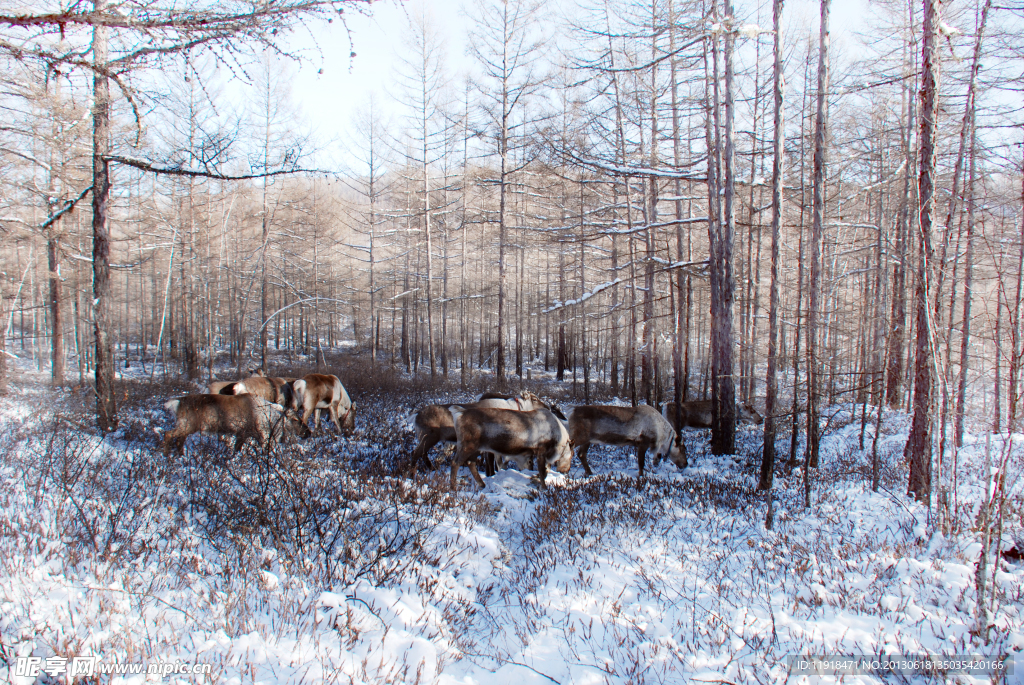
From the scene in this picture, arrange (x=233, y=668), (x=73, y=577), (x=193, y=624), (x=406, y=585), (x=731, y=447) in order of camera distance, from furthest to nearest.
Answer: (x=731, y=447), (x=406, y=585), (x=73, y=577), (x=193, y=624), (x=233, y=668)

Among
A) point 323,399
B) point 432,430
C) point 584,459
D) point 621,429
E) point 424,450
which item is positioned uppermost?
point 323,399

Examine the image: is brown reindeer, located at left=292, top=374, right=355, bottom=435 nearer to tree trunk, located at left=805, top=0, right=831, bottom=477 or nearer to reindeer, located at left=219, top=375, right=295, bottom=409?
reindeer, located at left=219, top=375, right=295, bottom=409

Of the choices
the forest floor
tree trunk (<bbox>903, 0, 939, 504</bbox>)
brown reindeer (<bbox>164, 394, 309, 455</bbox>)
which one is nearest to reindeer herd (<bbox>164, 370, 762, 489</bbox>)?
brown reindeer (<bbox>164, 394, 309, 455</bbox>)

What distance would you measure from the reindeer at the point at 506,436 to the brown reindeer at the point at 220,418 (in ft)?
9.34

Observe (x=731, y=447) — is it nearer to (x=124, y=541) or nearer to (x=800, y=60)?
(x=124, y=541)

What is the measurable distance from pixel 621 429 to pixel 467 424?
351cm

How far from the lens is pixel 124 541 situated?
4086 millimetres

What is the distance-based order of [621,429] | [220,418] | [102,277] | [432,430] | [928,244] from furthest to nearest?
1. [621,429]
2. [432,430]
3. [102,277]
4. [220,418]
5. [928,244]

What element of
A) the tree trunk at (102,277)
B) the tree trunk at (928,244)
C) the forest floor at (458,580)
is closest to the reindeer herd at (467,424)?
the forest floor at (458,580)

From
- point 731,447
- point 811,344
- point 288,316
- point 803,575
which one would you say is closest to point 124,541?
point 803,575

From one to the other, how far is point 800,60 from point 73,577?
21.1 m

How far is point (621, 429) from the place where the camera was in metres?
9.78

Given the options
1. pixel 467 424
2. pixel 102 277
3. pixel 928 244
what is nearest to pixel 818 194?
pixel 928 244

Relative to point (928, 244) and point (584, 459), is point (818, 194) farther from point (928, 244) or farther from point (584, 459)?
point (584, 459)
